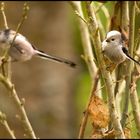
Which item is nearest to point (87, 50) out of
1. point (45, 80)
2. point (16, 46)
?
point (16, 46)

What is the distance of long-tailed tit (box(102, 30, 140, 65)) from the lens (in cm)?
121

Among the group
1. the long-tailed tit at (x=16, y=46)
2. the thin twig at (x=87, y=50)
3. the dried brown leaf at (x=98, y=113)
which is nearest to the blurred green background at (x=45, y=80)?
the thin twig at (x=87, y=50)

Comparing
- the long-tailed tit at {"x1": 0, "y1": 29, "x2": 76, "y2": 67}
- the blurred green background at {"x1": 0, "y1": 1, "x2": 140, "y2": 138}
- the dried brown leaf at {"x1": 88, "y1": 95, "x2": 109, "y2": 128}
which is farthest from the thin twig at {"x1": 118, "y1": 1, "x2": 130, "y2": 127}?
the blurred green background at {"x1": 0, "y1": 1, "x2": 140, "y2": 138}

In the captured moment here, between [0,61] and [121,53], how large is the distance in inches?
12.9

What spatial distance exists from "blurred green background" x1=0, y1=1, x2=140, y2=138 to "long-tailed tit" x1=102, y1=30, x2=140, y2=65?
1663mm

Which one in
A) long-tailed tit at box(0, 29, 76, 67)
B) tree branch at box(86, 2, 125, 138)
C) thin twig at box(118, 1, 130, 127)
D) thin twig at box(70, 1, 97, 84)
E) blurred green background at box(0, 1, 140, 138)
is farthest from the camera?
blurred green background at box(0, 1, 140, 138)

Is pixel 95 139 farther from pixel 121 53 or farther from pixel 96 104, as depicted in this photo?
pixel 121 53

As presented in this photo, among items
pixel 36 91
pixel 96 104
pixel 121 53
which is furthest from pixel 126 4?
pixel 36 91

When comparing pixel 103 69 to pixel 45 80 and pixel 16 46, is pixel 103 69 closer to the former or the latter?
pixel 16 46

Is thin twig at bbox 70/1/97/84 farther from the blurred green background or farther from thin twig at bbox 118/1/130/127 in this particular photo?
the blurred green background

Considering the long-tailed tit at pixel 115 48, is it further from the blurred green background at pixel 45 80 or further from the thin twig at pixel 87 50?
the blurred green background at pixel 45 80

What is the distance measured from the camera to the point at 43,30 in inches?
123

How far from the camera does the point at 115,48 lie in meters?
1.24

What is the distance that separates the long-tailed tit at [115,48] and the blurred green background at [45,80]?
1.66 meters
